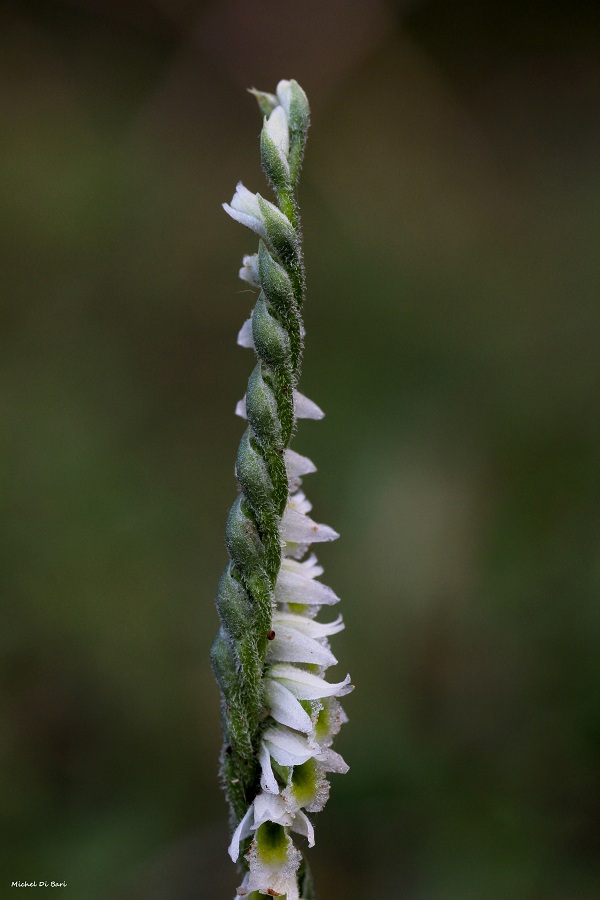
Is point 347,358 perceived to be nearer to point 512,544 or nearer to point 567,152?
point 512,544

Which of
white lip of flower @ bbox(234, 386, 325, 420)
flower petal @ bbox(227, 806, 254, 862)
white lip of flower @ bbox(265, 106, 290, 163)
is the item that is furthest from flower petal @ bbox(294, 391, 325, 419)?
flower petal @ bbox(227, 806, 254, 862)

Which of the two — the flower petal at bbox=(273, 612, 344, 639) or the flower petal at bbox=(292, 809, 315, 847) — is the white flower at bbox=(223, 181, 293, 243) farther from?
the flower petal at bbox=(292, 809, 315, 847)

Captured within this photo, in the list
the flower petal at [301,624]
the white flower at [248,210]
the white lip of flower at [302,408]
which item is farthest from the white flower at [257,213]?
the flower petal at [301,624]

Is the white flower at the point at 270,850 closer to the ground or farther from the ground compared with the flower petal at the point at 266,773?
closer to the ground

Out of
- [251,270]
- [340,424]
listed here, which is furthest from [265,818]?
[340,424]

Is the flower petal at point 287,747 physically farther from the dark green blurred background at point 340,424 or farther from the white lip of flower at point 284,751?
the dark green blurred background at point 340,424

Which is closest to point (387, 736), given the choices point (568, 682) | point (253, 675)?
point (568, 682)
